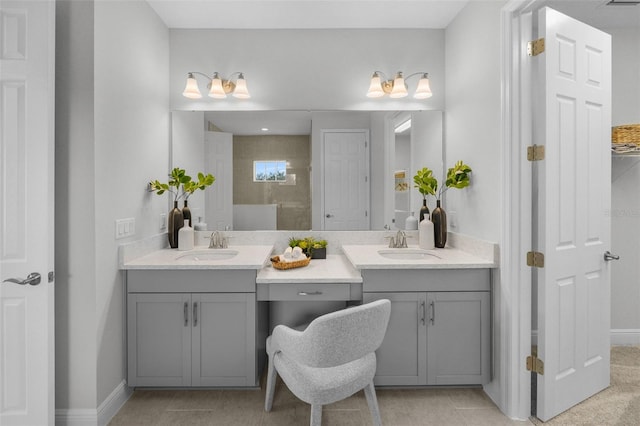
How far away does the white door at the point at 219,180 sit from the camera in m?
2.94

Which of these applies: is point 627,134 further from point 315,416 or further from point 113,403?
point 113,403

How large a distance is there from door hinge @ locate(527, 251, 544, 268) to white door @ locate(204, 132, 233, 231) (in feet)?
6.76

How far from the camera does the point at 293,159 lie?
2.97 m

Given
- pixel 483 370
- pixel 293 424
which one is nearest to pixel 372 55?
pixel 483 370

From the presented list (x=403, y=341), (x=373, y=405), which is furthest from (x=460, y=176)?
(x=373, y=405)

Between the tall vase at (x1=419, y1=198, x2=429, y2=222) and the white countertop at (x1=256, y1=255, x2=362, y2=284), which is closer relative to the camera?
the white countertop at (x1=256, y1=255, x2=362, y2=284)

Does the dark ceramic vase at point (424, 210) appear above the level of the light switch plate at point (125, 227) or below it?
above

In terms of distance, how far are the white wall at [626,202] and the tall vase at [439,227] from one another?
1484 mm

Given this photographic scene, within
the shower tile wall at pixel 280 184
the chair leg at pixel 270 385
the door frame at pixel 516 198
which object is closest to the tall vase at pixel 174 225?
the shower tile wall at pixel 280 184

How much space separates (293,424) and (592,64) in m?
2.61

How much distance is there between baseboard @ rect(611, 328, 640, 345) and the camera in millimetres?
3074

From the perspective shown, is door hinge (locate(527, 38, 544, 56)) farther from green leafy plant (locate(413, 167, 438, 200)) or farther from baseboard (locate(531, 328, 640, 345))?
baseboard (locate(531, 328, 640, 345))

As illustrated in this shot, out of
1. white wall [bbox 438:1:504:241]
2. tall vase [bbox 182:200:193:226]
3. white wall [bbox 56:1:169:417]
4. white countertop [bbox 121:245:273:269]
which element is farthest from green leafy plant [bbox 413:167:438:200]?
white wall [bbox 56:1:169:417]

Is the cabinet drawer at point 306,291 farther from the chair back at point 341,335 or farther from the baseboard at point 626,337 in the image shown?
the baseboard at point 626,337
